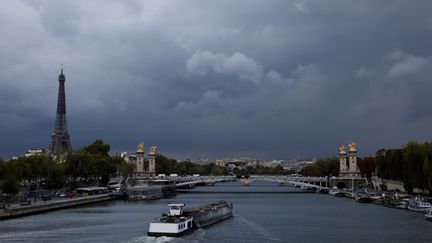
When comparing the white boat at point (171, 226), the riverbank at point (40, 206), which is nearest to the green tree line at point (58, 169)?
the riverbank at point (40, 206)

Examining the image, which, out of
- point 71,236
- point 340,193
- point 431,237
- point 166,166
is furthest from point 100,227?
point 166,166

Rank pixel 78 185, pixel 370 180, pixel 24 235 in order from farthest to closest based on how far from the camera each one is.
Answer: pixel 370 180
pixel 78 185
pixel 24 235

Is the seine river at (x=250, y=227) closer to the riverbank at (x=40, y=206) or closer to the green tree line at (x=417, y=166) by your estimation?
the riverbank at (x=40, y=206)

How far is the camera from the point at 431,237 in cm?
4381

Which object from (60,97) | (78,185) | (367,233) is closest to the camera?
(367,233)

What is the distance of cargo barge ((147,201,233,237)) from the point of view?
1671 inches

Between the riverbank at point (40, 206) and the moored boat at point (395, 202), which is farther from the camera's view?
the moored boat at point (395, 202)

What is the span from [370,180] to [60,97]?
64.6m

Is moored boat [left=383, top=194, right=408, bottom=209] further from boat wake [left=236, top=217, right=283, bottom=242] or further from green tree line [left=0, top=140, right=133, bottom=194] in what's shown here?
green tree line [left=0, top=140, right=133, bottom=194]

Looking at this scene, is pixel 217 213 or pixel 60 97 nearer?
pixel 217 213

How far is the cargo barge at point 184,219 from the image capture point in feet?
139

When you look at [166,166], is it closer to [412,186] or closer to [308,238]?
[412,186]

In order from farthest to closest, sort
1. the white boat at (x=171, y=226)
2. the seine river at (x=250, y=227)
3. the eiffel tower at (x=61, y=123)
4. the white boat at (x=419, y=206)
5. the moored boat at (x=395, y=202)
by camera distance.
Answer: the eiffel tower at (x=61, y=123) → the moored boat at (x=395, y=202) → the white boat at (x=419, y=206) → the seine river at (x=250, y=227) → the white boat at (x=171, y=226)

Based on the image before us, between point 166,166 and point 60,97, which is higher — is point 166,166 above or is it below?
below
